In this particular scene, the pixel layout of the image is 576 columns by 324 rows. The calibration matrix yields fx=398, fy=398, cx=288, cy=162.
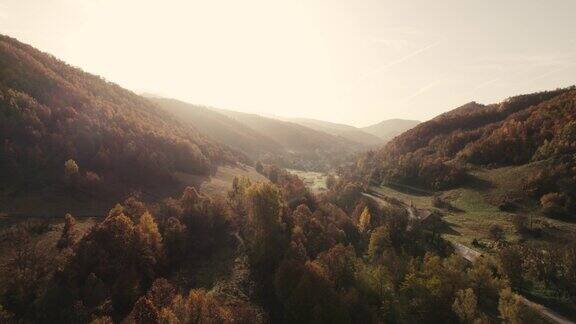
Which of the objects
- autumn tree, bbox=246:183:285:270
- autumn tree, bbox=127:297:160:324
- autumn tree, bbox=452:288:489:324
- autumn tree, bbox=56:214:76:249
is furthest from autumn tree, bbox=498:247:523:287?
autumn tree, bbox=56:214:76:249

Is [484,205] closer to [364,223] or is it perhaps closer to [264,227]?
[364,223]

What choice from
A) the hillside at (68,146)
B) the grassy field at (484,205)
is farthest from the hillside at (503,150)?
the hillside at (68,146)

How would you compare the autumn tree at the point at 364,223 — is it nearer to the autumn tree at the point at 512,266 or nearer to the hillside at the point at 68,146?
the autumn tree at the point at 512,266

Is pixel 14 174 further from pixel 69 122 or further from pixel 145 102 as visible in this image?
pixel 145 102

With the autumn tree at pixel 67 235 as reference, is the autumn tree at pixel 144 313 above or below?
below

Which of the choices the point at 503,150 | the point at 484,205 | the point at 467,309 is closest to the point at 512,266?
the point at 467,309
